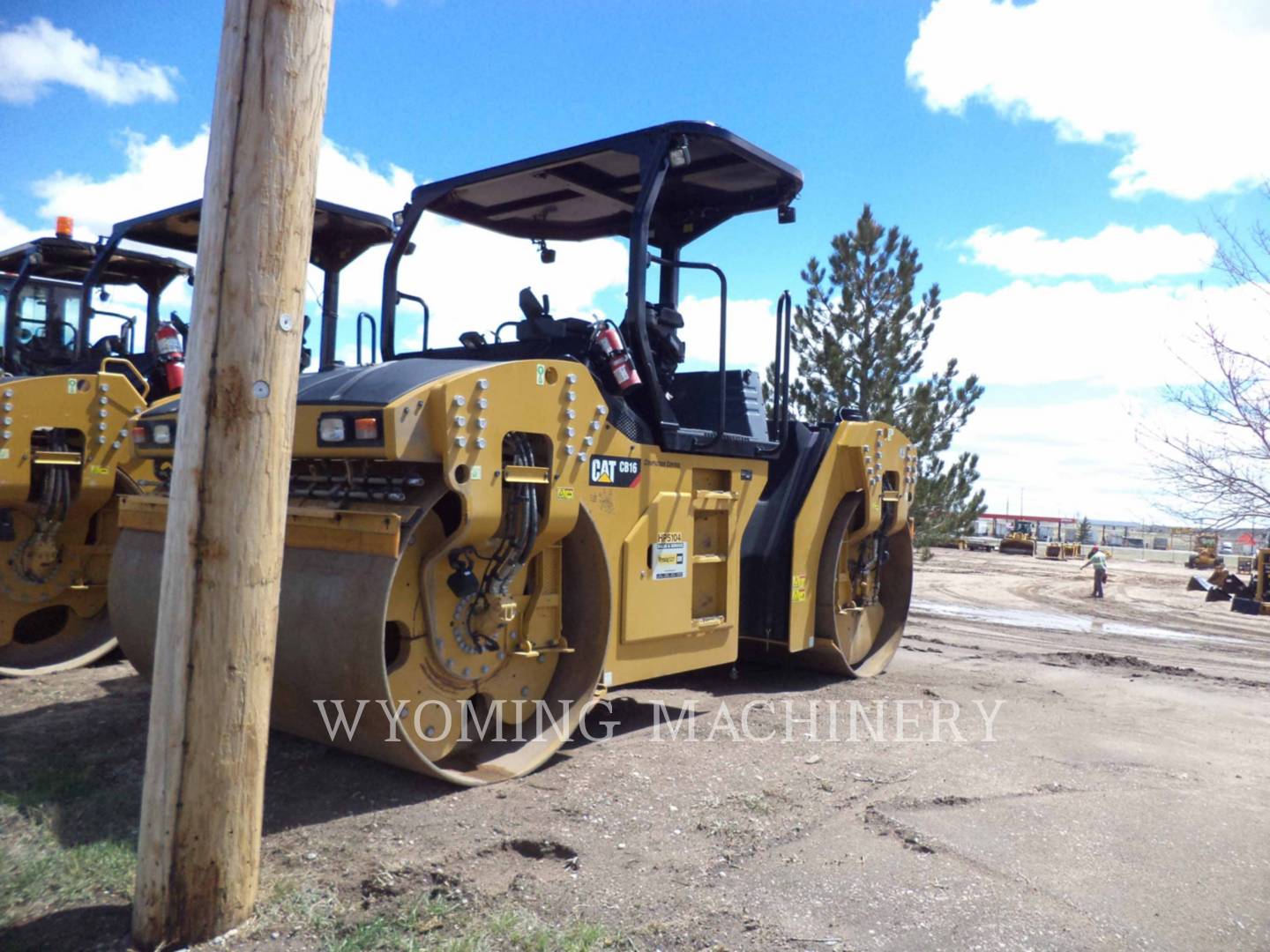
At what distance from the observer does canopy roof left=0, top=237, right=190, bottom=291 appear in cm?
750

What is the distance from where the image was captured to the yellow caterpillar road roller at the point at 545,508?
12.3ft

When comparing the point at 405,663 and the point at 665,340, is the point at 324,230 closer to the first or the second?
the point at 665,340

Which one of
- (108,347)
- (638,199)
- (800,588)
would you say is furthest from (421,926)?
(108,347)

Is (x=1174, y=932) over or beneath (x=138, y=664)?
beneath

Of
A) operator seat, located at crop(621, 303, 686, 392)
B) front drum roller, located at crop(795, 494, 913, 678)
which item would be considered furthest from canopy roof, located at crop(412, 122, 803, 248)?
front drum roller, located at crop(795, 494, 913, 678)

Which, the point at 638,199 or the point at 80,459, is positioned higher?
the point at 638,199

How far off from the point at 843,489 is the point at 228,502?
15.3ft

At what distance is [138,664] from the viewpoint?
450 cm

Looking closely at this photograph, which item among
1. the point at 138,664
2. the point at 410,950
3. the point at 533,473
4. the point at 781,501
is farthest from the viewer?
the point at 781,501

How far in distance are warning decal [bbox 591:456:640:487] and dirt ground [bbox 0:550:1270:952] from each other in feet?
4.08

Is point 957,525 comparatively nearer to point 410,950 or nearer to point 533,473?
point 533,473

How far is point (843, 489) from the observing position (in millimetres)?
6781

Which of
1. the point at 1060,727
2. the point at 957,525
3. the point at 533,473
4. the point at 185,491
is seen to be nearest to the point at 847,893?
the point at 533,473

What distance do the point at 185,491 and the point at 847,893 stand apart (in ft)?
7.72
